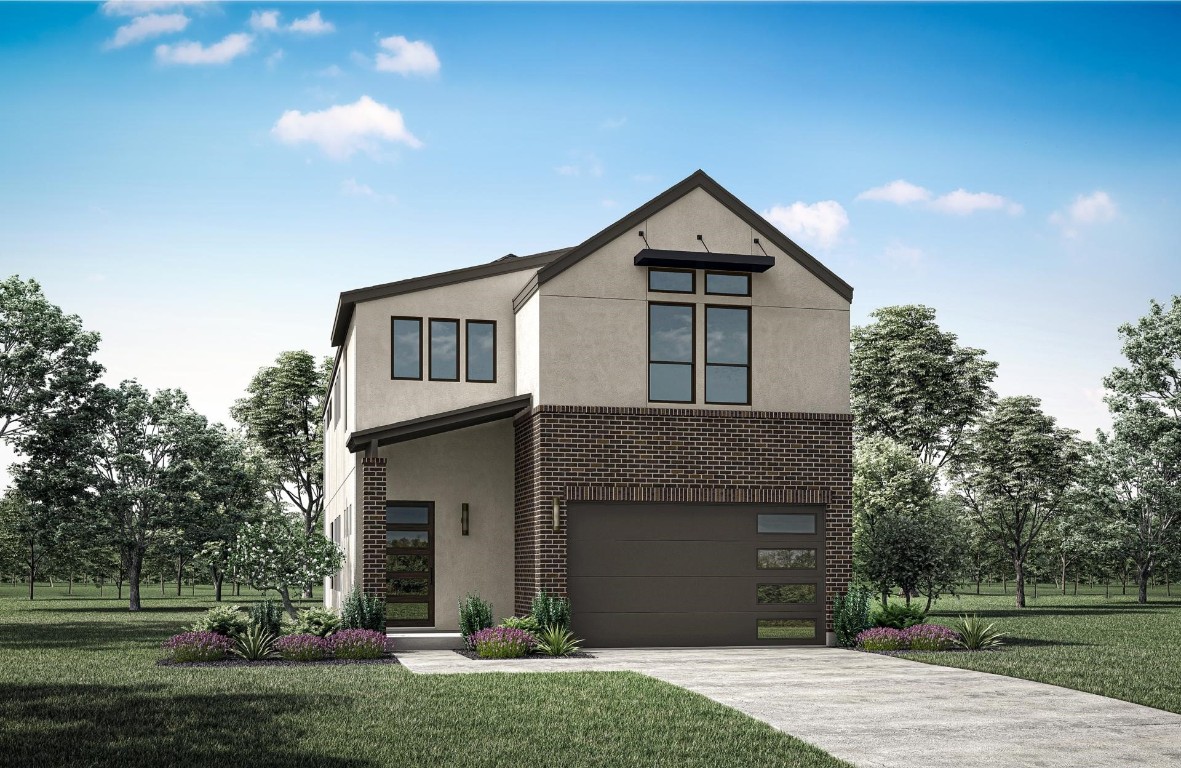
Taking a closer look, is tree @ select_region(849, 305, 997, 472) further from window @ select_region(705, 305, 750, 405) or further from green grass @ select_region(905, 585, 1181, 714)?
window @ select_region(705, 305, 750, 405)

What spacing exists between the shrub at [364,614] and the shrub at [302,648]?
1454mm

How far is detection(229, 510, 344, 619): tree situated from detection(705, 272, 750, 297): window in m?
9.33

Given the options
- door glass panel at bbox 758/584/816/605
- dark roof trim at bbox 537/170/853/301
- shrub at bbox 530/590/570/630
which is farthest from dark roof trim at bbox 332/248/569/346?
door glass panel at bbox 758/584/816/605

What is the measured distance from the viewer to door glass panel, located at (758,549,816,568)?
74.1 ft

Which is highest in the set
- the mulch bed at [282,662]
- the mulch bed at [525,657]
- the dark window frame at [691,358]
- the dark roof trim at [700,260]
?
the dark roof trim at [700,260]

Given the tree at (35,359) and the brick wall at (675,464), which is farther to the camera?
the tree at (35,359)

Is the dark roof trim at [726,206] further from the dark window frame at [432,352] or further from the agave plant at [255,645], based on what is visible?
the agave plant at [255,645]

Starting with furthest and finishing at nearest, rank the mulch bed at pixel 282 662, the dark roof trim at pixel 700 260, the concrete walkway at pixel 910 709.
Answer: the dark roof trim at pixel 700 260 < the mulch bed at pixel 282 662 < the concrete walkway at pixel 910 709

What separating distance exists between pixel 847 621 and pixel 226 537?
3528 cm

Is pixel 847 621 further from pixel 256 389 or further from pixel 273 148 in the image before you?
pixel 256 389

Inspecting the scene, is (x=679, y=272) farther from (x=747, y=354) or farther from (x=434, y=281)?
(x=434, y=281)

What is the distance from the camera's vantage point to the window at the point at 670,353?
22.5 metres

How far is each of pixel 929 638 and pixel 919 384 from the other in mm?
33824

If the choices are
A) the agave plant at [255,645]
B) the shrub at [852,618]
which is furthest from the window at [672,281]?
the agave plant at [255,645]
